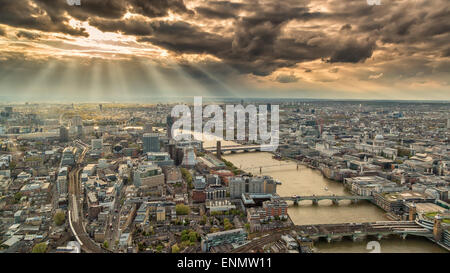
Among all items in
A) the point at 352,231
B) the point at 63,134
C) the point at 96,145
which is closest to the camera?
the point at 352,231

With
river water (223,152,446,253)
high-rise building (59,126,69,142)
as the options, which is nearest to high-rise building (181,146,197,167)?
river water (223,152,446,253)

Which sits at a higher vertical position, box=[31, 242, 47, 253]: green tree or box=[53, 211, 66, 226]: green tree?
box=[53, 211, 66, 226]: green tree

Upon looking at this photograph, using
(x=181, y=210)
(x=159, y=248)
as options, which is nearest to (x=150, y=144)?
(x=181, y=210)

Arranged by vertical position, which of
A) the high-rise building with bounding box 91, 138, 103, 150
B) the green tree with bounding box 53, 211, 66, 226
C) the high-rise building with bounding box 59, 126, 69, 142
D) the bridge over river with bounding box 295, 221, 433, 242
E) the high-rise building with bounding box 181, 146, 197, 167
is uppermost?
the high-rise building with bounding box 59, 126, 69, 142

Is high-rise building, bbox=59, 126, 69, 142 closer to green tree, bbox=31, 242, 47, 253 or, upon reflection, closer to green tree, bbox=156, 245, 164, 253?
green tree, bbox=31, 242, 47, 253

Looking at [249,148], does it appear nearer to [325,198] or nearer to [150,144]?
[150,144]

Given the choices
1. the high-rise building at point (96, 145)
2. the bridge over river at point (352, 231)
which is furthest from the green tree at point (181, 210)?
the high-rise building at point (96, 145)

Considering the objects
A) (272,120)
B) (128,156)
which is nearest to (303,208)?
(128,156)

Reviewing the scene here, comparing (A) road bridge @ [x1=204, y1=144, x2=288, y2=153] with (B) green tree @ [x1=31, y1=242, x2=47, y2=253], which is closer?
(B) green tree @ [x1=31, y1=242, x2=47, y2=253]

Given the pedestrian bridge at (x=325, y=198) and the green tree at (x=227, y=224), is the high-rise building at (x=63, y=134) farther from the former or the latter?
the pedestrian bridge at (x=325, y=198)
